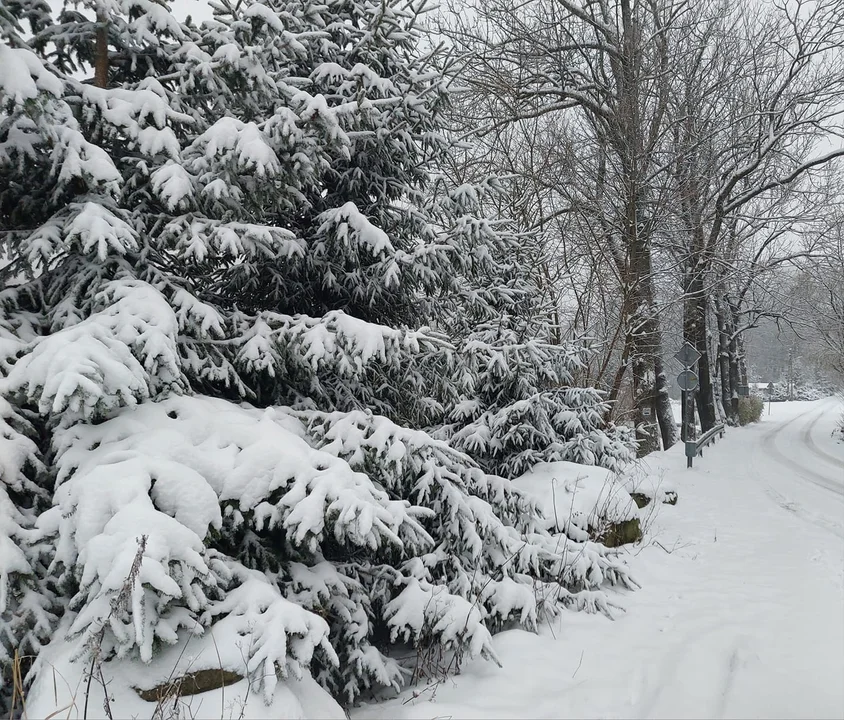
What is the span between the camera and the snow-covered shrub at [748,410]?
101 feet

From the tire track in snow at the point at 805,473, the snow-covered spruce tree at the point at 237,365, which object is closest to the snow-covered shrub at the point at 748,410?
the tire track in snow at the point at 805,473

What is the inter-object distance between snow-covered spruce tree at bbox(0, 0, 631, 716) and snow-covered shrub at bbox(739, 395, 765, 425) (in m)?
29.6

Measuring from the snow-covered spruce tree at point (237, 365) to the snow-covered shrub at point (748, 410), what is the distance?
29564mm

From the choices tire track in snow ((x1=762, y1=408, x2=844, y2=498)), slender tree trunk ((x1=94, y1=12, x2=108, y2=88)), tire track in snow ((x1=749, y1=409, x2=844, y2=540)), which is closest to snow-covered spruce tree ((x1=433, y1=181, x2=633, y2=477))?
tire track in snow ((x1=749, y1=409, x2=844, y2=540))

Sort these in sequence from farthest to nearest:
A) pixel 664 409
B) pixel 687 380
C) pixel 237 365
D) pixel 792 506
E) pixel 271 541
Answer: pixel 664 409, pixel 687 380, pixel 792 506, pixel 237 365, pixel 271 541

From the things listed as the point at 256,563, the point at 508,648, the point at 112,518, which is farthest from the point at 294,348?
the point at 508,648

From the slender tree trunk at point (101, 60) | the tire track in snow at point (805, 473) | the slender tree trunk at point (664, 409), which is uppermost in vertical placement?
the slender tree trunk at point (101, 60)

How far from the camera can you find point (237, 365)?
4246 millimetres

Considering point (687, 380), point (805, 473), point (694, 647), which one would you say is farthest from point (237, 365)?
point (805, 473)

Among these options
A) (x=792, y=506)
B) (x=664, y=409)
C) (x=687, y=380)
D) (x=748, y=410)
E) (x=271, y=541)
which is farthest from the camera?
(x=748, y=410)

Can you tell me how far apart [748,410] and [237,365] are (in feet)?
112

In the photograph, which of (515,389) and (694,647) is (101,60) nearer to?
(515,389)

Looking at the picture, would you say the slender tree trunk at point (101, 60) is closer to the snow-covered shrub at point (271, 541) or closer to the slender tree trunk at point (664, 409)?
the snow-covered shrub at point (271, 541)

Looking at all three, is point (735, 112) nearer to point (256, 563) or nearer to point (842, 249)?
point (842, 249)
